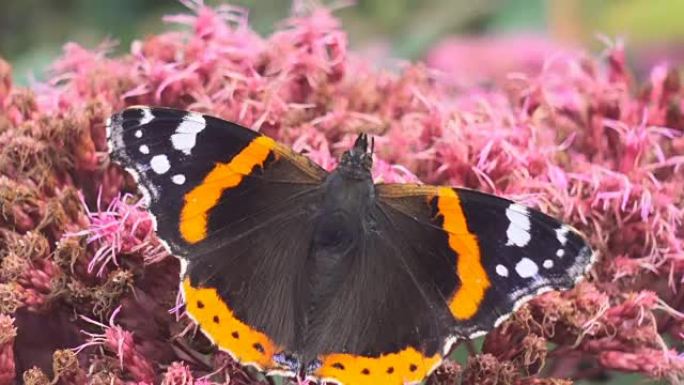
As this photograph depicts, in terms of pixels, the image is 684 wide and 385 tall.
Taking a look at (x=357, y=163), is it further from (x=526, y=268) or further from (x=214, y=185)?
(x=526, y=268)

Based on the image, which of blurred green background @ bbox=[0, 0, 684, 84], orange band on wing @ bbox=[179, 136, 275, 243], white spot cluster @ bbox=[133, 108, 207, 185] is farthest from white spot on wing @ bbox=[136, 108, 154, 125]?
blurred green background @ bbox=[0, 0, 684, 84]

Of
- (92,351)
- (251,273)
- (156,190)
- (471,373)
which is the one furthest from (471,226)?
(92,351)

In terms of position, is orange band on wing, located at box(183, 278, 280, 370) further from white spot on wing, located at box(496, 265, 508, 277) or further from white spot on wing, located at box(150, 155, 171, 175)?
white spot on wing, located at box(496, 265, 508, 277)

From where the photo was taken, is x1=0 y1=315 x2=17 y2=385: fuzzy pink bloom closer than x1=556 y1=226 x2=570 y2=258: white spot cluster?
No

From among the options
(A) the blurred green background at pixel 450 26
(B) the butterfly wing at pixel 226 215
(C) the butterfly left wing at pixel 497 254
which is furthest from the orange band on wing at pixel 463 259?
(A) the blurred green background at pixel 450 26

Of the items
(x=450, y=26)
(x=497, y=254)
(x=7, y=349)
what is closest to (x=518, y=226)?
(x=497, y=254)

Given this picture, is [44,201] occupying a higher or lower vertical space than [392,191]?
lower

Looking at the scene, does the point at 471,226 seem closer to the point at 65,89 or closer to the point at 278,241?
the point at 278,241

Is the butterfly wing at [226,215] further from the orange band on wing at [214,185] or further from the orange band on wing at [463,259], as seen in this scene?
the orange band on wing at [463,259]
